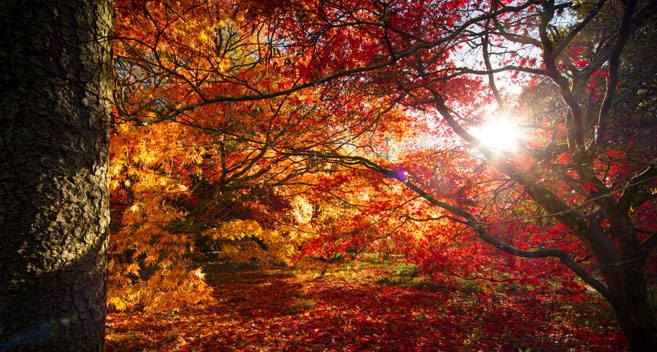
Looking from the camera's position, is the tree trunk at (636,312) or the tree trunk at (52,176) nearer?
the tree trunk at (52,176)

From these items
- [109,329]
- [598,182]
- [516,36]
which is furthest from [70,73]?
[109,329]

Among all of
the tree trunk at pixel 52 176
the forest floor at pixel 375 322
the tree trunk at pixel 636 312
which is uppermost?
the tree trunk at pixel 52 176

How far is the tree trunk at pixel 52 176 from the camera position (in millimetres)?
1104

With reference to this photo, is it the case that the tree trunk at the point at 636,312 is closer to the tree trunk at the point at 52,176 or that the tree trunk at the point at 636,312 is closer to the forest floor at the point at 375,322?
the forest floor at the point at 375,322

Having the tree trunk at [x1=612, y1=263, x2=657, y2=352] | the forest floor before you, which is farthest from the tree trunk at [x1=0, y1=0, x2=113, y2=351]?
the tree trunk at [x1=612, y1=263, x2=657, y2=352]

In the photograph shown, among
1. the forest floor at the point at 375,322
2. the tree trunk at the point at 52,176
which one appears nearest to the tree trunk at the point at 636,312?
the forest floor at the point at 375,322

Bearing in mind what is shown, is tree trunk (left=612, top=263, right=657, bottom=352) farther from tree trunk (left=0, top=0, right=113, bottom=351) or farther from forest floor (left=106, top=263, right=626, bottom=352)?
tree trunk (left=0, top=0, right=113, bottom=351)

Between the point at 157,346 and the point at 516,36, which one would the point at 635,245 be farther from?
the point at 157,346

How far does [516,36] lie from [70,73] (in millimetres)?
5427

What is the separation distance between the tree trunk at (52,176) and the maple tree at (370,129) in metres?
0.39

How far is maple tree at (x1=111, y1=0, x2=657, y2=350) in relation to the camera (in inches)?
123

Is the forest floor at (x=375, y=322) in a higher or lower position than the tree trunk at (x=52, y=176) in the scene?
lower

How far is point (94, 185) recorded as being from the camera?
54.9 inches

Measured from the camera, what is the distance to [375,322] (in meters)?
A: 6.67
